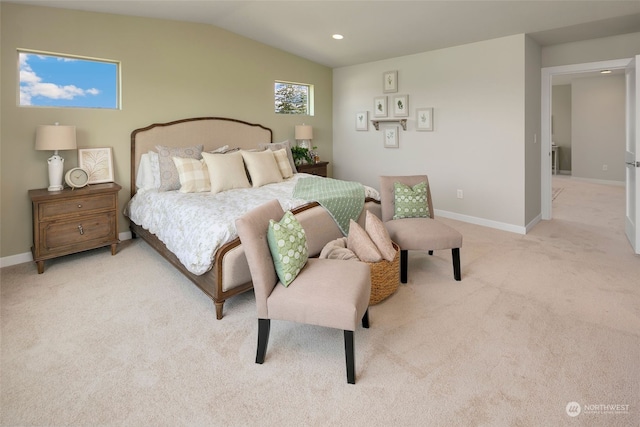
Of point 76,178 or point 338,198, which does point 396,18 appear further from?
point 76,178

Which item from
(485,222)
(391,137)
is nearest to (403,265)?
(485,222)

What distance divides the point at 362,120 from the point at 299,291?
477cm

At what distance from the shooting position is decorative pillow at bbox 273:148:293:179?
4617mm

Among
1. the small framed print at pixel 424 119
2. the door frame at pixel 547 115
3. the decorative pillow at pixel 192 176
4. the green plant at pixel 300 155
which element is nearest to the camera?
the decorative pillow at pixel 192 176

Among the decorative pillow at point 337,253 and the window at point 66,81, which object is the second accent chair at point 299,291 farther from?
the window at point 66,81

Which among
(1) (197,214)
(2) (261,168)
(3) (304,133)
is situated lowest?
(1) (197,214)

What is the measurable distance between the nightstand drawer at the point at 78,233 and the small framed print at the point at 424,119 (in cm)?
417

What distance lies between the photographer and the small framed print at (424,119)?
530 cm

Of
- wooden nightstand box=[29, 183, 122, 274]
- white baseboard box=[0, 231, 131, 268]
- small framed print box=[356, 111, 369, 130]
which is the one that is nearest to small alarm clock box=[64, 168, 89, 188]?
wooden nightstand box=[29, 183, 122, 274]

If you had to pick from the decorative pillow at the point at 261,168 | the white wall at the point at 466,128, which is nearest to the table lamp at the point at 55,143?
the decorative pillow at the point at 261,168

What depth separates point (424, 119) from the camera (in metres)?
5.38

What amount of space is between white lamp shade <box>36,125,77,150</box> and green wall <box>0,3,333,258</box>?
285 millimetres

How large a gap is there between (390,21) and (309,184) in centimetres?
214

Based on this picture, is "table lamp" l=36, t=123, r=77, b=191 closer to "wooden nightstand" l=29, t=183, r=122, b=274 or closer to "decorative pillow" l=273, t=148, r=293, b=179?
"wooden nightstand" l=29, t=183, r=122, b=274
